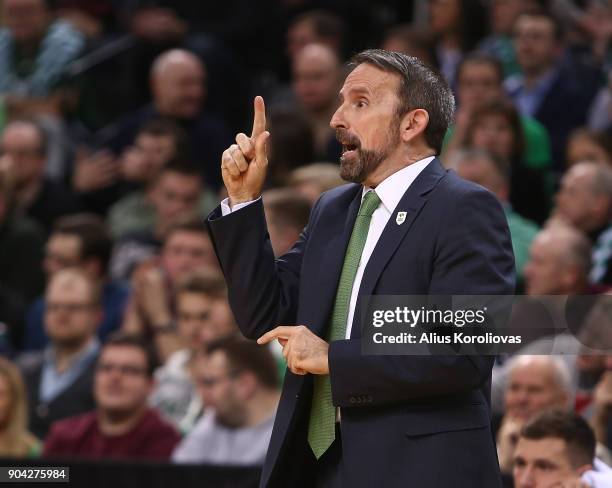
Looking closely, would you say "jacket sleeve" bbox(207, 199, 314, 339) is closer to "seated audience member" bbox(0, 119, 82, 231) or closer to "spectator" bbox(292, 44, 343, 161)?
"spectator" bbox(292, 44, 343, 161)

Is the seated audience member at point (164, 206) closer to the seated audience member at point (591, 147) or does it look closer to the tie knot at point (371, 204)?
the seated audience member at point (591, 147)

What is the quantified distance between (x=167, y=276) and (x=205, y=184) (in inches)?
49.6

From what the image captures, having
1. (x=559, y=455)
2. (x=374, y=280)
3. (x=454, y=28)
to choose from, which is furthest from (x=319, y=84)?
(x=374, y=280)

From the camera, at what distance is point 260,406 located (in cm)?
634

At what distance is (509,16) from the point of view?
951 centimetres

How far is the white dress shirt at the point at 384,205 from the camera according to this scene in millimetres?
3430

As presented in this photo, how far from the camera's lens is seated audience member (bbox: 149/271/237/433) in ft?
23.0

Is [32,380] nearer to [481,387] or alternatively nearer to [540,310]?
[540,310]

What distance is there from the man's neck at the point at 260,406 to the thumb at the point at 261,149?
2975mm

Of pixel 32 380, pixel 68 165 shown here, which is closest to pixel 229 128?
pixel 68 165

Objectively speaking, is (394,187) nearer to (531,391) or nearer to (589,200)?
(531,391)

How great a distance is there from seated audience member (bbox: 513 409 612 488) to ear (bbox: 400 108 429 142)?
4.96 feet

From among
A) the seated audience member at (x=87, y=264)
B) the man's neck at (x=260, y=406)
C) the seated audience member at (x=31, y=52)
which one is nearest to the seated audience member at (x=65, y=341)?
the seated audience member at (x=87, y=264)

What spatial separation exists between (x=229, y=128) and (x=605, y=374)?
480 centimetres
